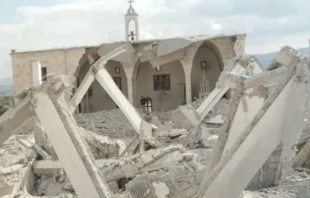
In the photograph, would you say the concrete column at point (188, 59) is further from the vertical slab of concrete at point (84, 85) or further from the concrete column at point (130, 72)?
the vertical slab of concrete at point (84, 85)

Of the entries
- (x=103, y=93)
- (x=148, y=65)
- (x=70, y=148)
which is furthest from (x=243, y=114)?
(x=103, y=93)

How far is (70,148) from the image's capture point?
254 inches

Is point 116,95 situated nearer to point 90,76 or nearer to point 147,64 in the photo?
point 90,76

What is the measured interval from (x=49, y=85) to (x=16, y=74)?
1927 centimetres

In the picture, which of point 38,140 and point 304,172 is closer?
point 304,172

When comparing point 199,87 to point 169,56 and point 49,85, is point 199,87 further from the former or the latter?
point 49,85

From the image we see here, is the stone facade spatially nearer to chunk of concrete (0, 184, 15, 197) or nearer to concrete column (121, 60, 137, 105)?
concrete column (121, 60, 137, 105)

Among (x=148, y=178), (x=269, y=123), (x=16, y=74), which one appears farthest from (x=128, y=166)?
(x=16, y=74)

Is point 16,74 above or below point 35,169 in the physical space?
above

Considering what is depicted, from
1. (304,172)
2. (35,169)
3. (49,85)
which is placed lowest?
(35,169)

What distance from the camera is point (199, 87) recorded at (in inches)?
1062

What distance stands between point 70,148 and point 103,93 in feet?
71.2

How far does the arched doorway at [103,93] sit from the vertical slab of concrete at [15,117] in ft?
68.7

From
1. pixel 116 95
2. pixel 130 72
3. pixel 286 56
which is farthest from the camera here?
pixel 130 72
